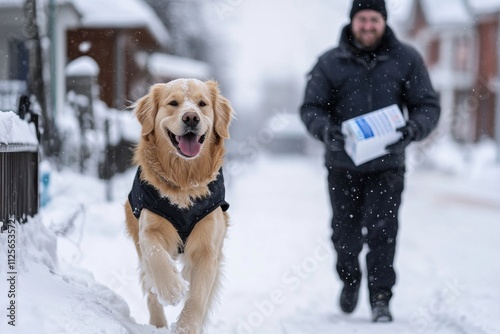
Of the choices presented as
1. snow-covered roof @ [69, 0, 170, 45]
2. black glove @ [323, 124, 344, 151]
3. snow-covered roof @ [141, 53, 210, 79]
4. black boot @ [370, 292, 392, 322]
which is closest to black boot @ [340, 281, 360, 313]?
black boot @ [370, 292, 392, 322]

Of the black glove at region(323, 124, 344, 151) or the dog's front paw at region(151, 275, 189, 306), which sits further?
the black glove at region(323, 124, 344, 151)

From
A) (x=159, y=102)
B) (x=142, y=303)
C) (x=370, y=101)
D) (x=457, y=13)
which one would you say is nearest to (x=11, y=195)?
(x=159, y=102)

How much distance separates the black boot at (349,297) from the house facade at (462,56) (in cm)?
2579

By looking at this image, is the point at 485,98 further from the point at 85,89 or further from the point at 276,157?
the point at 276,157

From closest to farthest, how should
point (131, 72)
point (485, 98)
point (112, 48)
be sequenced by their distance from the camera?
1. point (112, 48)
2. point (131, 72)
3. point (485, 98)

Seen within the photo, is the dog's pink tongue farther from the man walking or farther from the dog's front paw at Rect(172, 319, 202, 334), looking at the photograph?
the man walking

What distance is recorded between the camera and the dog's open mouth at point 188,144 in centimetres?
330

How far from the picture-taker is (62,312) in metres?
2.68

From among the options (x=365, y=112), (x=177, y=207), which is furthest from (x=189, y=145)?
(x=365, y=112)

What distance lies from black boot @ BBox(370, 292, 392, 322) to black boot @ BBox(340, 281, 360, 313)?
9.7 inches

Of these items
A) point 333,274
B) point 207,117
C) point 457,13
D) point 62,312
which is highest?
point 457,13

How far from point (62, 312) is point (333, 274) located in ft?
13.9

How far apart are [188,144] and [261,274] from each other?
→ 10.7 feet

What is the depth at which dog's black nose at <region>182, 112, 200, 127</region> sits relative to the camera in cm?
321
